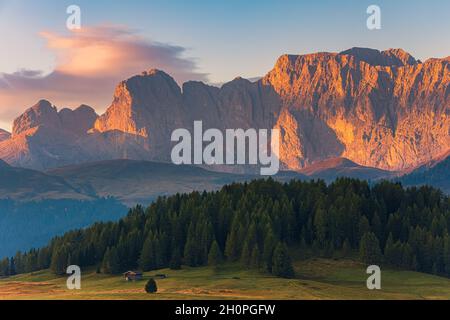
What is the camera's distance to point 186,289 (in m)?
195

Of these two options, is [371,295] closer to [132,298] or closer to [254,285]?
[254,285]
